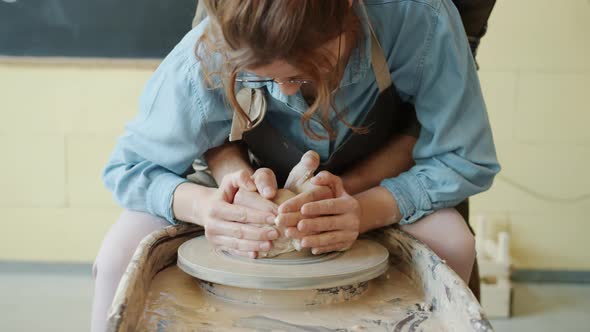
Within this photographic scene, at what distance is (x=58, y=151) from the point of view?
2574mm

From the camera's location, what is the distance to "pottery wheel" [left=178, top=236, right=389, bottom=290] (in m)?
0.85

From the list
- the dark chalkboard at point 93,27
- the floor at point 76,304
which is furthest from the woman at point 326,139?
the dark chalkboard at point 93,27

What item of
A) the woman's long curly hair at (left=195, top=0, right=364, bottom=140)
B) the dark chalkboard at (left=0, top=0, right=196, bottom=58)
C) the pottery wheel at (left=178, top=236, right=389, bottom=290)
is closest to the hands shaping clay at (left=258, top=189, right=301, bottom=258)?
the pottery wheel at (left=178, top=236, right=389, bottom=290)

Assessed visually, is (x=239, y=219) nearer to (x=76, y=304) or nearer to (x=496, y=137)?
(x=76, y=304)

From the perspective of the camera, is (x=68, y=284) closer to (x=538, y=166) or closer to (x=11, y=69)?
(x=11, y=69)

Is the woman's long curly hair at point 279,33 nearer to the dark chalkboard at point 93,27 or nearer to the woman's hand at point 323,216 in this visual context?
the woman's hand at point 323,216

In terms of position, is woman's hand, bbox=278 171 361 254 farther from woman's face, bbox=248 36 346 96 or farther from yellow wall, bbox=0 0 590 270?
yellow wall, bbox=0 0 590 270

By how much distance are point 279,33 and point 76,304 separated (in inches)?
72.8

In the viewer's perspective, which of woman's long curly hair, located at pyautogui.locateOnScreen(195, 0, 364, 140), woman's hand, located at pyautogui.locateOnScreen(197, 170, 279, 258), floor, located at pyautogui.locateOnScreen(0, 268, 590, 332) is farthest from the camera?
floor, located at pyautogui.locateOnScreen(0, 268, 590, 332)

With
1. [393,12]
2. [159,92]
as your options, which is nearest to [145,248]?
[159,92]

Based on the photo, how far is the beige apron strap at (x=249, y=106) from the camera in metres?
1.09

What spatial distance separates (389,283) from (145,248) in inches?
15.2

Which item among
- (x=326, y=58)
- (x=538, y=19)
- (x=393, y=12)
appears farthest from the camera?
(x=538, y=19)

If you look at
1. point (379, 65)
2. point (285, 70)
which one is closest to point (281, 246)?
point (285, 70)
